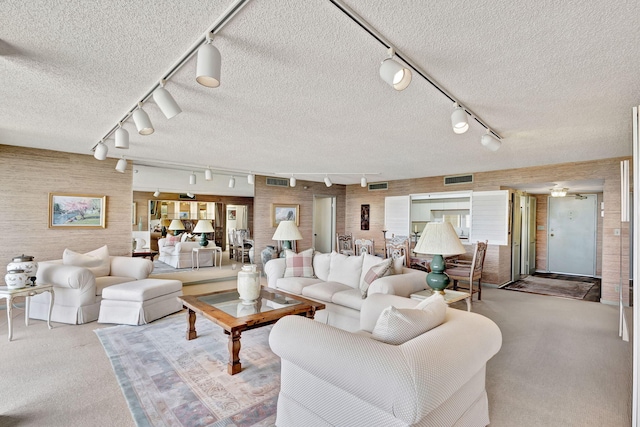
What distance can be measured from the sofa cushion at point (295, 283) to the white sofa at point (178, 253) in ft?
11.0

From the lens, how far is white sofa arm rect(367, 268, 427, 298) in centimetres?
327

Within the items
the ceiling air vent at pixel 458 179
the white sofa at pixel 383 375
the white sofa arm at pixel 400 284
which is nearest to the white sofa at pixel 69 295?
the white sofa at pixel 383 375

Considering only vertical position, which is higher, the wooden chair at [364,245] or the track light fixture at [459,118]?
the track light fixture at [459,118]

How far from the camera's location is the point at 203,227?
7.20 m

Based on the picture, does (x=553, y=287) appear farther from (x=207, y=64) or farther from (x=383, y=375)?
(x=207, y=64)

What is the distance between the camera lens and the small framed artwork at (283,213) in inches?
310

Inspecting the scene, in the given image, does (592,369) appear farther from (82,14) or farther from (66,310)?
(66,310)

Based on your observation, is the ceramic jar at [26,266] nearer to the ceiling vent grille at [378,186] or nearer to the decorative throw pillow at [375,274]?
the decorative throw pillow at [375,274]

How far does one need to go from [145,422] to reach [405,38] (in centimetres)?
286

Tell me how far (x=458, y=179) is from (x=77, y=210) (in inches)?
288

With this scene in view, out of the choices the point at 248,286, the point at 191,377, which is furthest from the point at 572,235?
the point at 191,377

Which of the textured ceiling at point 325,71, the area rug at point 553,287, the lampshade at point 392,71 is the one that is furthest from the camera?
the area rug at point 553,287

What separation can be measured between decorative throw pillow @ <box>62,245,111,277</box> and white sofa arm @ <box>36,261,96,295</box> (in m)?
0.37

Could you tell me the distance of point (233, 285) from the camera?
A: 618cm
